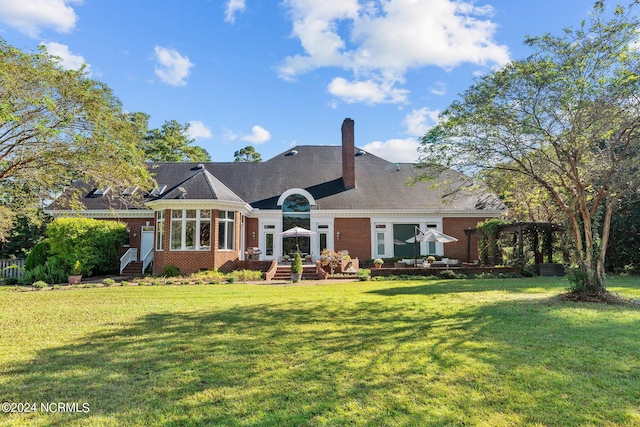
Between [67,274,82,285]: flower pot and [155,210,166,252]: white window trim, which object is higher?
[155,210,166,252]: white window trim

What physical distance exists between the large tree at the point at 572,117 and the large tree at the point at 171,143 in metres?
32.7

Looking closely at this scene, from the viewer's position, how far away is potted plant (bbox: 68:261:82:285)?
1620 centimetres

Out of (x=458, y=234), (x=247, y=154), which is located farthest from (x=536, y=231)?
(x=247, y=154)

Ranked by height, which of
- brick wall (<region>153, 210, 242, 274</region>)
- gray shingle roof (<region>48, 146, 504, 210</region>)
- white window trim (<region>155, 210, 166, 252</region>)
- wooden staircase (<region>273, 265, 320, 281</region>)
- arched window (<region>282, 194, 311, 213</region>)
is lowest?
wooden staircase (<region>273, 265, 320, 281</region>)

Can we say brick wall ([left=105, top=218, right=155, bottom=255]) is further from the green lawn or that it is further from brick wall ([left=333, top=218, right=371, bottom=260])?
the green lawn

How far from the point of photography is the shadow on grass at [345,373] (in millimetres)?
3387

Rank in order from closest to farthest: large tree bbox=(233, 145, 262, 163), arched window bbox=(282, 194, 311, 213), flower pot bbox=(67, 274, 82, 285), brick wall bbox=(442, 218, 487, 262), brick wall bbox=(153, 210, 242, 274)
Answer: flower pot bbox=(67, 274, 82, 285) < brick wall bbox=(153, 210, 242, 274) < arched window bbox=(282, 194, 311, 213) < brick wall bbox=(442, 218, 487, 262) < large tree bbox=(233, 145, 262, 163)

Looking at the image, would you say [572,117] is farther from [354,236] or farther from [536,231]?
[354,236]

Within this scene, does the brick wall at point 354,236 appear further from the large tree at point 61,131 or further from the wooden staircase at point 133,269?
the large tree at point 61,131

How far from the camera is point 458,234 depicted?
23844mm

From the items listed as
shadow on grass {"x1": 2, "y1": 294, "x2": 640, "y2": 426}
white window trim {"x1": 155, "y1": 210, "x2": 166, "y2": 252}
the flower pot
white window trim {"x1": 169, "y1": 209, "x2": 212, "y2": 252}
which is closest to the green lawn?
shadow on grass {"x1": 2, "y1": 294, "x2": 640, "y2": 426}

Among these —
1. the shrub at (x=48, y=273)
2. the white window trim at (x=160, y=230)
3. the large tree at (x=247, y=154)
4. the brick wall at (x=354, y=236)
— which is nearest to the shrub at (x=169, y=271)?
the white window trim at (x=160, y=230)

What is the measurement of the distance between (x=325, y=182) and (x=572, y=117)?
1703cm

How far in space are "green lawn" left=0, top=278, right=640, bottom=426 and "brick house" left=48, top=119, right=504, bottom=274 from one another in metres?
10.1
